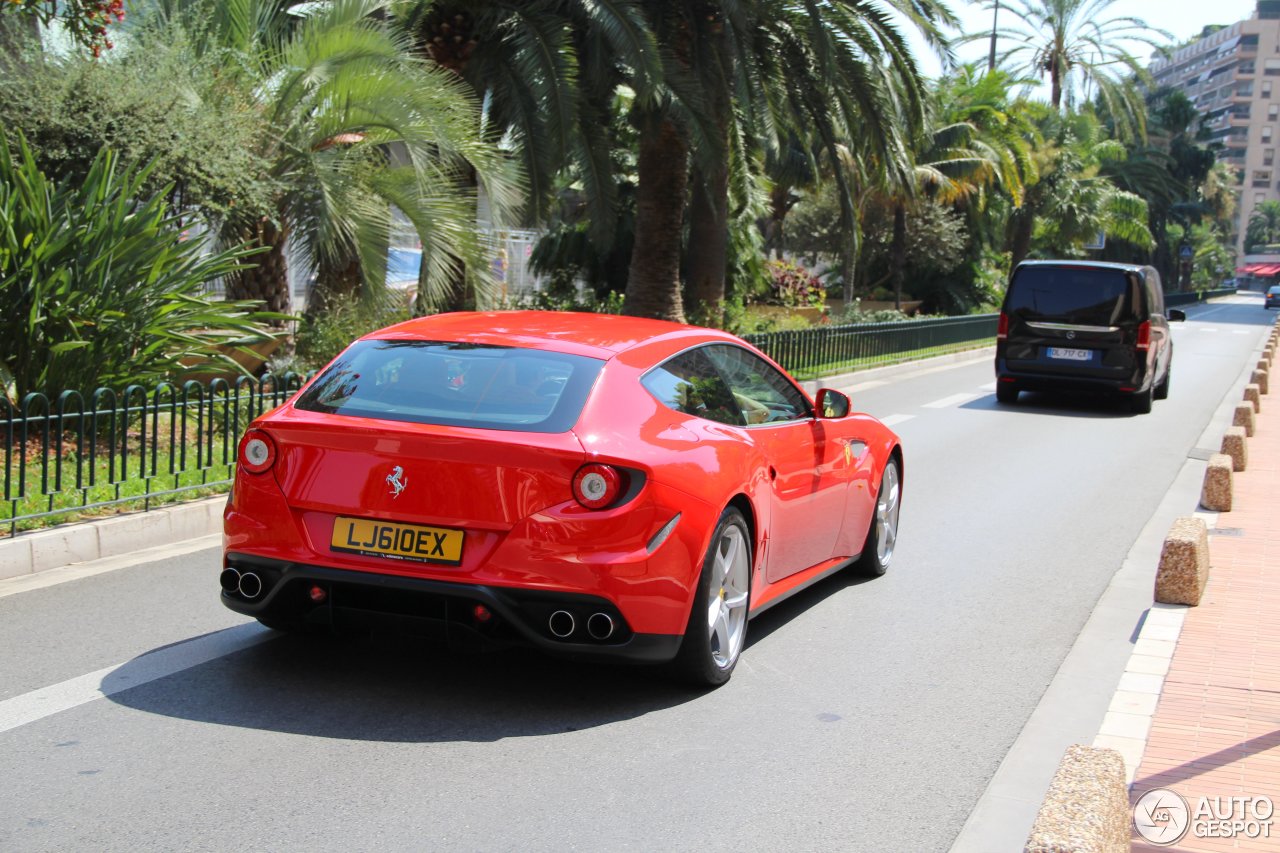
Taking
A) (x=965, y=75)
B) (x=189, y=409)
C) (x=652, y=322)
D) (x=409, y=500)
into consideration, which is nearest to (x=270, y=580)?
(x=409, y=500)

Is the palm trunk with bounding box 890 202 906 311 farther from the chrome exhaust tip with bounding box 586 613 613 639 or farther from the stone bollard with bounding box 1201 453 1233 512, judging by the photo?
the chrome exhaust tip with bounding box 586 613 613 639

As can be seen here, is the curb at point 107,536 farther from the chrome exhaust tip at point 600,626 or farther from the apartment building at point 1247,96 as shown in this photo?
the apartment building at point 1247,96

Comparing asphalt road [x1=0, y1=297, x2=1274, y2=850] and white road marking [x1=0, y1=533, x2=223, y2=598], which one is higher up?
asphalt road [x1=0, y1=297, x2=1274, y2=850]

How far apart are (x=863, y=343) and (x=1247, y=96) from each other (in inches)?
7012

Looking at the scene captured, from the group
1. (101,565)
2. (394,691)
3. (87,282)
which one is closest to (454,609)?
(394,691)

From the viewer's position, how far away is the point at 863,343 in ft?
81.9

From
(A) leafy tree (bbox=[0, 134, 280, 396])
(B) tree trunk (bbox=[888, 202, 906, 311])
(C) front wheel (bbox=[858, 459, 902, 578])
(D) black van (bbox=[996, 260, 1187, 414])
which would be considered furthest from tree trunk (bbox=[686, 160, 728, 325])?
(B) tree trunk (bbox=[888, 202, 906, 311])

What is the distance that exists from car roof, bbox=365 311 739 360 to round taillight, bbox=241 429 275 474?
0.75m

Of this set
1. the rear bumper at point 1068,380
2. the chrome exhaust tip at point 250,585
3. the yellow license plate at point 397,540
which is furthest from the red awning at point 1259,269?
the chrome exhaust tip at point 250,585

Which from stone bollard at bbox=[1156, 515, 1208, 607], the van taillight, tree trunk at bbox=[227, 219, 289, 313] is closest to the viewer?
stone bollard at bbox=[1156, 515, 1208, 607]

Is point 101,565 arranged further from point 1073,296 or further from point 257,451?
point 1073,296

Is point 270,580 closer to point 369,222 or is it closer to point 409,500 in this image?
point 409,500

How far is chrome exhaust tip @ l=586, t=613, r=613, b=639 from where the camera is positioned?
5.09 meters

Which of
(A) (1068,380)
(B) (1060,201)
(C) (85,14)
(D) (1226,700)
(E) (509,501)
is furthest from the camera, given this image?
(B) (1060,201)
